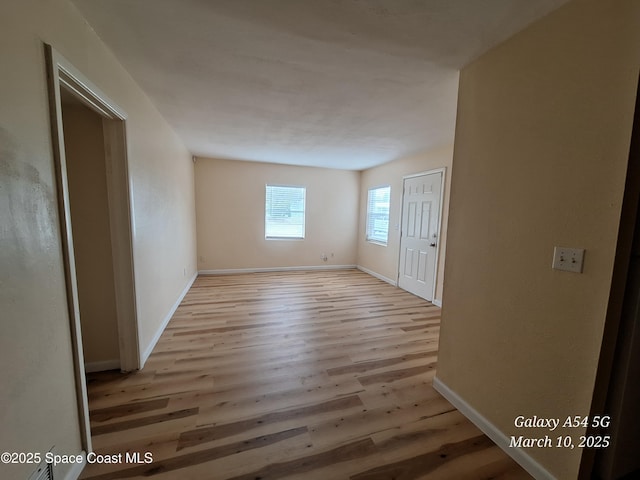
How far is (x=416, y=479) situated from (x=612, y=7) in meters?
2.33

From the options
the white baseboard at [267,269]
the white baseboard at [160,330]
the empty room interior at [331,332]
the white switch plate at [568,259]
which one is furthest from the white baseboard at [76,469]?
the white baseboard at [267,269]

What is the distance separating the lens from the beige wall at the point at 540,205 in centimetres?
108

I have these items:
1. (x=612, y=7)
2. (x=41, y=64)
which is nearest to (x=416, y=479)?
(x=612, y=7)

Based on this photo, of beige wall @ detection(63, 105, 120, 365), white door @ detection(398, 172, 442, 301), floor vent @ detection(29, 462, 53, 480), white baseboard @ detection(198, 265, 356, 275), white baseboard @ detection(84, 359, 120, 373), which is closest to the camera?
floor vent @ detection(29, 462, 53, 480)

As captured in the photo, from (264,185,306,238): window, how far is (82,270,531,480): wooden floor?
108 inches

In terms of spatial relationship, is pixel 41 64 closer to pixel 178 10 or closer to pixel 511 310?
pixel 178 10

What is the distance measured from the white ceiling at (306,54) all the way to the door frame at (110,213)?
40 cm

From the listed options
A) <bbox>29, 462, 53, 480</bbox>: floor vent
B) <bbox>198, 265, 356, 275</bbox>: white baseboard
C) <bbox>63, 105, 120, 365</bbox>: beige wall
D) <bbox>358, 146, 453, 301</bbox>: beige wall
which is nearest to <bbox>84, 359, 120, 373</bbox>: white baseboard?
<bbox>63, 105, 120, 365</bbox>: beige wall

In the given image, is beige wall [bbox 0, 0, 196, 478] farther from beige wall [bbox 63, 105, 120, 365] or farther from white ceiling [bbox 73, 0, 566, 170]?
beige wall [bbox 63, 105, 120, 365]

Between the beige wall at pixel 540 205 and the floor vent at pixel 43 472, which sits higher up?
the beige wall at pixel 540 205

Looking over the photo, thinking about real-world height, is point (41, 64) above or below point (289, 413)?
above

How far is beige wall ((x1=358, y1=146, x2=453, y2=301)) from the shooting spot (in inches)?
147

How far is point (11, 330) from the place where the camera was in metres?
0.91

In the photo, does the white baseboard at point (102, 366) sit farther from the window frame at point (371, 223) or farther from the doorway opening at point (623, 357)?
the window frame at point (371, 223)
